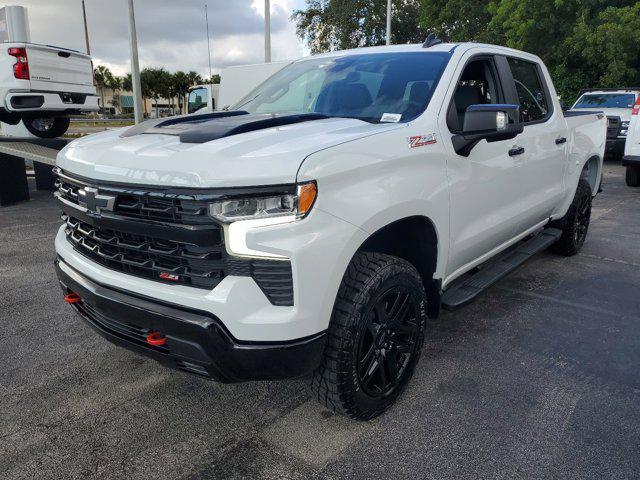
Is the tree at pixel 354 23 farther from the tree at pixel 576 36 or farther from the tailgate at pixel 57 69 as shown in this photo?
the tailgate at pixel 57 69

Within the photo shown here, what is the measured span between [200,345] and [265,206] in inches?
23.2

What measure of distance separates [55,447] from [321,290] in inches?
57.3

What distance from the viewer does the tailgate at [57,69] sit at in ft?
28.6

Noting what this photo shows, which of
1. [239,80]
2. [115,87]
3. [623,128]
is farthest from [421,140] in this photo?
[115,87]

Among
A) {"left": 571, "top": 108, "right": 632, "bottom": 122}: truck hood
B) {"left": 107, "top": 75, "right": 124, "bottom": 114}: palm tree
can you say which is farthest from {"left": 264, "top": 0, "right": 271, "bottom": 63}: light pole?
{"left": 107, "top": 75, "right": 124, "bottom": 114}: palm tree

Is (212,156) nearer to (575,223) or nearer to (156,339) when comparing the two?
(156,339)

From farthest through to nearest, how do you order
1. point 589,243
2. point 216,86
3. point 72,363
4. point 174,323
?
point 216,86, point 589,243, point 72,363, point 174,323

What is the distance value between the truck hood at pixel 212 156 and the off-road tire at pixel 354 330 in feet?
1.88

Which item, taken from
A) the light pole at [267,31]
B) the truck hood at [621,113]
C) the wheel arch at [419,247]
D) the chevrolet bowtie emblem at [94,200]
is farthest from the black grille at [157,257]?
the light pole at [267,31]

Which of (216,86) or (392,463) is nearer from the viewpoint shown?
(392,463)

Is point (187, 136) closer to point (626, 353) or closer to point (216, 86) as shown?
point (626, 353)

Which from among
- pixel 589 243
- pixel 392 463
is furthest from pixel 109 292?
pixel 589 243

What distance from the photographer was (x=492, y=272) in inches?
144

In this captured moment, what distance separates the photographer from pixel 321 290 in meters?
2.10
